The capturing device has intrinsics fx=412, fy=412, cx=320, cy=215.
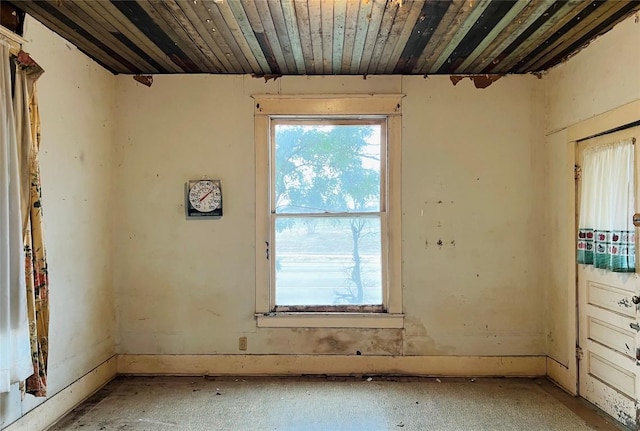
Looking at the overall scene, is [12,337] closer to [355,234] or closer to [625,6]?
[355,234]

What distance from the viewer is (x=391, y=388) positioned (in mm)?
3221

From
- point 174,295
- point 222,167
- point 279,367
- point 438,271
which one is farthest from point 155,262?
point 438,271

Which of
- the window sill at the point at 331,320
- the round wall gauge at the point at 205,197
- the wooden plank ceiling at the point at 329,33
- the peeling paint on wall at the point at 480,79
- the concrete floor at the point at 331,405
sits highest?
the wooden plank ceiling at the point at 329,33

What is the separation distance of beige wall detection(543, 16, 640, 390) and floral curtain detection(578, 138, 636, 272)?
0.45 ft

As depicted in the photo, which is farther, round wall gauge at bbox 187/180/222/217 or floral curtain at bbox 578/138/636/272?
round wall gauge at bbox 187/180/222/217

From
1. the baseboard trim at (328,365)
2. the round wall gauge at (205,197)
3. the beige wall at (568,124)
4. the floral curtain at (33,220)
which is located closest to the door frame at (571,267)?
the beige wall at (568,124)

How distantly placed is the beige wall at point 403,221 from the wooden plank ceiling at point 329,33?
0.22 meters

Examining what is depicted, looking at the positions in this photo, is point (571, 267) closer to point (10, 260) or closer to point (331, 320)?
point (331, 320)

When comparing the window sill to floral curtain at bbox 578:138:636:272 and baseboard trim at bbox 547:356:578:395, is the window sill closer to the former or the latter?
baseboard trim at bbox 547:356:578:395

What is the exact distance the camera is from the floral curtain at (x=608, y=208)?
2562 mm

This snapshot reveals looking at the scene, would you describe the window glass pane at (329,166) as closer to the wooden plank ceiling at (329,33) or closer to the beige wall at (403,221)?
the beige wall at (403,221)

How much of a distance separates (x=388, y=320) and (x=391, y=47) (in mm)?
2143

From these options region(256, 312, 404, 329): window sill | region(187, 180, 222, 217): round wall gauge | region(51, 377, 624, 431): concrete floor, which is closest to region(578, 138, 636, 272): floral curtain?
region(51, 377, 624, 431): concrete floor

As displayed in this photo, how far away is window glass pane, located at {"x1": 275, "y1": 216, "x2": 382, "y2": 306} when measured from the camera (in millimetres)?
3562
